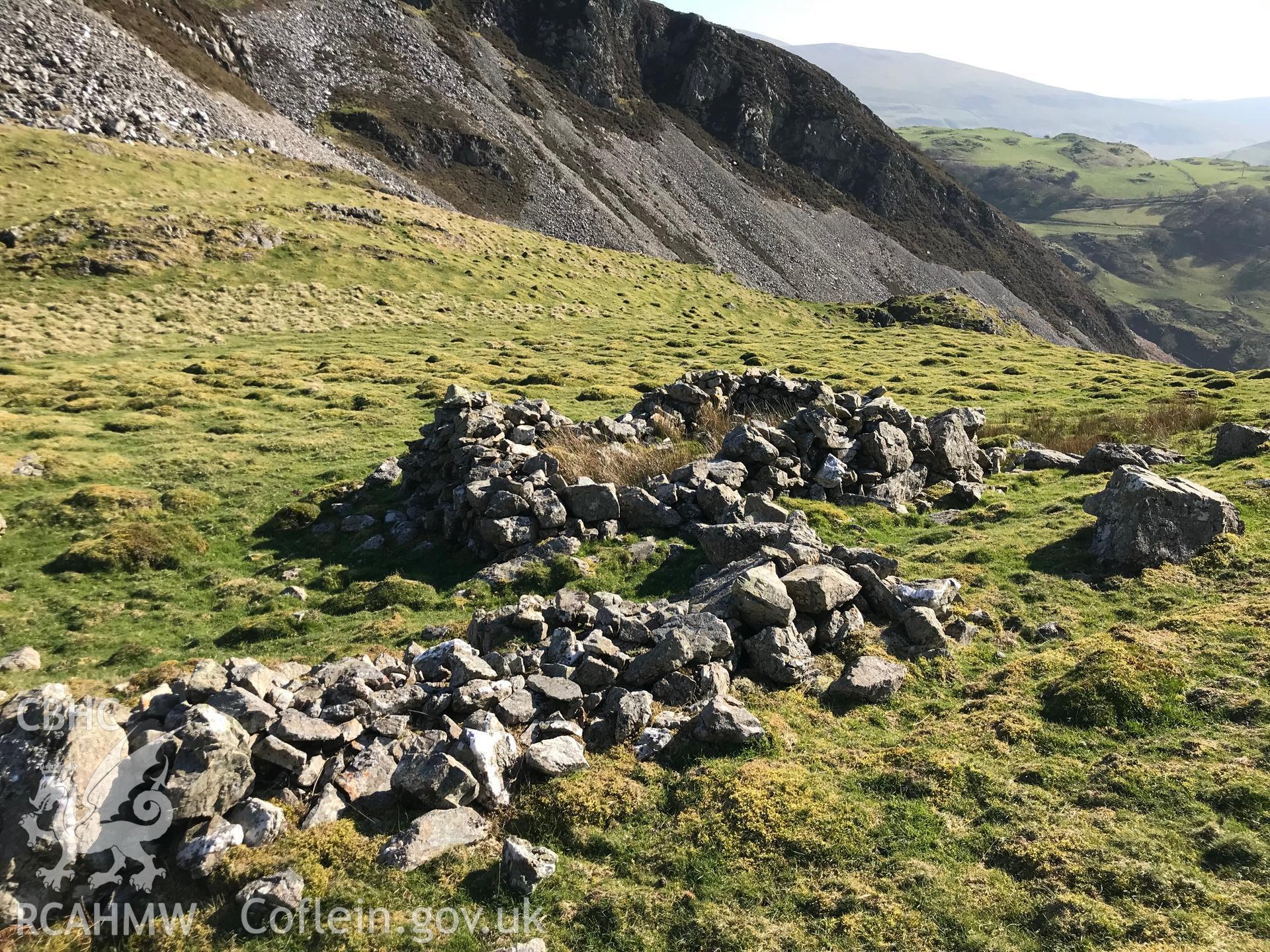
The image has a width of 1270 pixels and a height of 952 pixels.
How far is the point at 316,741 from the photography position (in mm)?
9422

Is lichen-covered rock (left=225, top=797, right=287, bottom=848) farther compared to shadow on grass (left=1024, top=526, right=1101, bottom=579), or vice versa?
shadow on grass (left=1024, top=526, right=1101, bottom=579)

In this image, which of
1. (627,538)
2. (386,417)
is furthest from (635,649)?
(386,417)

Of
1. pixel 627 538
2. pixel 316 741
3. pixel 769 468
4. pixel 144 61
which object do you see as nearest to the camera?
pixel 316 741

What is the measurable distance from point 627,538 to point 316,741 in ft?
35.7

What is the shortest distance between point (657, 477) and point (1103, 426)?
2817cm

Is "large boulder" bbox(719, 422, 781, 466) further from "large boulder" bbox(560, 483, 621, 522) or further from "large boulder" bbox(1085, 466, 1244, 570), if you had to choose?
"large boulder" bbox(1085, 466, 1244, 570)

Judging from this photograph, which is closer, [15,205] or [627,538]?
[627,538]

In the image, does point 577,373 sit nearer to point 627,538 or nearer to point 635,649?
point 627,538

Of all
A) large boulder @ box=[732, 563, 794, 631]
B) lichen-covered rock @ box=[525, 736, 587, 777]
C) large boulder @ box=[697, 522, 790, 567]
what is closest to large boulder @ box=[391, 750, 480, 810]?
lichen-covered rock @ box=[525, 736, 587, 777]

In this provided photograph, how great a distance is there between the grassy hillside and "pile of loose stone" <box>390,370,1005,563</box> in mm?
1462

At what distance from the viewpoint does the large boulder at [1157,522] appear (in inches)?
599

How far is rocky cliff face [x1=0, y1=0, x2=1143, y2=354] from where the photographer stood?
12506 centimetres

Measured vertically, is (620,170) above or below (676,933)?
above

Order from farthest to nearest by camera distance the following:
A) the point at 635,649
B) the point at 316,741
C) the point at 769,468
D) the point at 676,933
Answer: the point at 769,468
the point at 635,649
the point at 316,741
the point at 676,933
